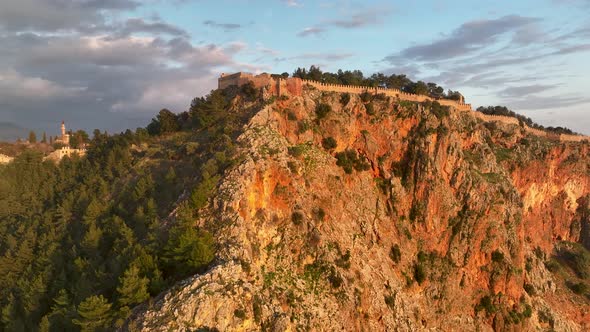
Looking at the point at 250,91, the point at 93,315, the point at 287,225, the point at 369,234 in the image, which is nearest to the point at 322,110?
the point at 250,91

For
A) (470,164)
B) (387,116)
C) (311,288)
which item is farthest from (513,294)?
(311,288)

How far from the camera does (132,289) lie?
146ft

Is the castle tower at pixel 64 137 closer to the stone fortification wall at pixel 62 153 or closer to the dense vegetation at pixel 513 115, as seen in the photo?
the stone fortification wall at pixel 62 153

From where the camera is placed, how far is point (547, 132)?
393 feet

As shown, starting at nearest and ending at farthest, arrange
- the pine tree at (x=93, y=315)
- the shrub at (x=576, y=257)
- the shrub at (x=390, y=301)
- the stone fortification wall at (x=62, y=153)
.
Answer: the pine tree at (x=93, y=315)
the shrub at (x=390, y=301)
the stone fortification wall at (x=62, y=153)
the shrub at (x=576, y=257)

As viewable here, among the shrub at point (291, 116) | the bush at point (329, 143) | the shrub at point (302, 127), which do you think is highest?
the shrub at point (291, 116)

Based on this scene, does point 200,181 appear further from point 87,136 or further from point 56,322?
point 87,136

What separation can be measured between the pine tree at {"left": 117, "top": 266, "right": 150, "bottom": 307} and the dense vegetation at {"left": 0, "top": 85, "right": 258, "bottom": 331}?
0.09 meters

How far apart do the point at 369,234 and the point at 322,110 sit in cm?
2020

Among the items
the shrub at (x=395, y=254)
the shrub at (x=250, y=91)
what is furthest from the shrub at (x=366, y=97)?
the shrub at (x=395, y=254)

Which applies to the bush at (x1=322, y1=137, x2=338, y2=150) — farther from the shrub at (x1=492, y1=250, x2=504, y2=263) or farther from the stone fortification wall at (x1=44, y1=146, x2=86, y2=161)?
the stone fortification wall at (x1=44, y1=146, x2=86, y2=161)

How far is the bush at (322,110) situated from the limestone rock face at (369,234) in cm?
56

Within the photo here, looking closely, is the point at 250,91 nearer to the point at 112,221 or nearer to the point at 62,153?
the point at 112,221

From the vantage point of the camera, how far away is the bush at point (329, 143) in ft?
233
